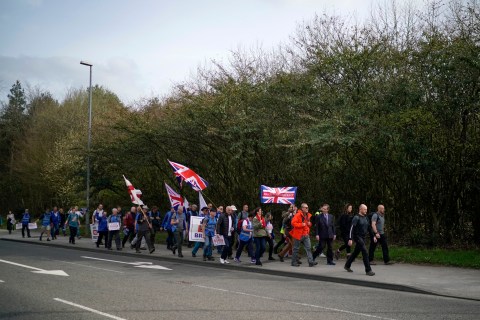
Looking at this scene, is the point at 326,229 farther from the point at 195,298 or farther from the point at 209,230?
the point at 195,298

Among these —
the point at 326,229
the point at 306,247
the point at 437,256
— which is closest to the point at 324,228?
the point at 326,229

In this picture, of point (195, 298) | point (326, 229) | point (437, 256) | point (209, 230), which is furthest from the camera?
point (209, 230)

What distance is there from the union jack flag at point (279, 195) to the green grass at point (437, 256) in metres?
3.50

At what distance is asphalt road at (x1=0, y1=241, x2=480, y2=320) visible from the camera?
8.97 meters

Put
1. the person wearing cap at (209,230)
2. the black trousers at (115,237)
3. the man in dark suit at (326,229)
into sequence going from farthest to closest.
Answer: the black trousers at (115,237) → the person wearing cap at (209,230) → the man in dark suit at (326,229)

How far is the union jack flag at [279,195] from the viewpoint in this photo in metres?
19.3

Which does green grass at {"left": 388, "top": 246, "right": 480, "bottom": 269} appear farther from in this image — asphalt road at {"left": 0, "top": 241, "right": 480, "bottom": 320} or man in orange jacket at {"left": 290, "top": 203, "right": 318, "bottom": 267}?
asphalt road at {"left": 0, "top": 241, "right": 480, "bottom": 320}

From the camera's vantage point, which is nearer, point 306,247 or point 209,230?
point 306,247

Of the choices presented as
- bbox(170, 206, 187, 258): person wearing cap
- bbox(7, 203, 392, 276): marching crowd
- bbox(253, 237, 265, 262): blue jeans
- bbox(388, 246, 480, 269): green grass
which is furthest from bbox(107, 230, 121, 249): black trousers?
bbox(388, 246, 480, 269): green grass

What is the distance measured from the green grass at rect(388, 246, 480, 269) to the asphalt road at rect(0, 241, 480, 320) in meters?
4.48

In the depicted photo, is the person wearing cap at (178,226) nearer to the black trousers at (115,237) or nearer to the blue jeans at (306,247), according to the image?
the black trousers at (115,237)

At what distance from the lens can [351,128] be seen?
18922 mm

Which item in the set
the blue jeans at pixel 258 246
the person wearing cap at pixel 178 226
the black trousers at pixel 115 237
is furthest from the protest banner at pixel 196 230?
the black trousers at pixel 115 237

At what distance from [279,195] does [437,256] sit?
5721 millimetres
